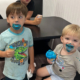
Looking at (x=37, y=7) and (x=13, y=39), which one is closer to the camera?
(x=13, y=39)

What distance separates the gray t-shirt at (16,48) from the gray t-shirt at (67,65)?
0.28 meters

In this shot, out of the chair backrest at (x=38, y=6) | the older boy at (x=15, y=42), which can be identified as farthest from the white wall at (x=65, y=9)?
the older boy at (x=15, y=42)

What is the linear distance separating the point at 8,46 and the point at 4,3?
154 cm

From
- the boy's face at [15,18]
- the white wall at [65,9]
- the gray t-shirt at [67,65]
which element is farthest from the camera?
the white wall at [65,9]

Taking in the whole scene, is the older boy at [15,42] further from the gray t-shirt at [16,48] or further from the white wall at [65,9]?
the white wall at [65,9]

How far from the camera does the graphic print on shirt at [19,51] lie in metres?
0.84

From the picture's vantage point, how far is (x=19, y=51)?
2.83ft

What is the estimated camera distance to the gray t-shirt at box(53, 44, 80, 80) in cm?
91

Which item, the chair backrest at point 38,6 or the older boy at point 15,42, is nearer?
the older boy at point 15,42

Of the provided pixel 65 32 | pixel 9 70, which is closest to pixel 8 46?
pixel 9 70

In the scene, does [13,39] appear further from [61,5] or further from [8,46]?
[61,5]

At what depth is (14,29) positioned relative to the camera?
2.70 ft

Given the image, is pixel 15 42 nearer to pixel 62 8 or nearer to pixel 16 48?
pixel 16 48

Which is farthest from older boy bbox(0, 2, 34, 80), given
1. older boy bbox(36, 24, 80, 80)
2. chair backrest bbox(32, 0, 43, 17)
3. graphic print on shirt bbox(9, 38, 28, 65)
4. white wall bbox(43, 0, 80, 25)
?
chair backrest bbox(32, 0, 43, 17)
